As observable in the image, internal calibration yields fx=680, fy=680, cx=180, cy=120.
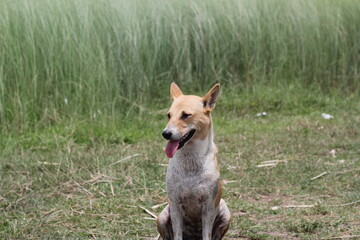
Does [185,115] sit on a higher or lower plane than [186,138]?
higher

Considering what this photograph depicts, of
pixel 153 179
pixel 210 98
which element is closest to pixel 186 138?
pixel 210 98

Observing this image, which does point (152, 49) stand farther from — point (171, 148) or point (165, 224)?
point (171, 148)

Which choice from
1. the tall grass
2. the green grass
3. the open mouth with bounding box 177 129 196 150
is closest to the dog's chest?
the open mouth with bounding box 177 129 196 150

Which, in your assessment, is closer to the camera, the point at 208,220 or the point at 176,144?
the point at 176,144

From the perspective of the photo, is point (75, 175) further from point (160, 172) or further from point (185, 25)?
point (185, 25)

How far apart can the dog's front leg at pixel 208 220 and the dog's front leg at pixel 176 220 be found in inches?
5.3

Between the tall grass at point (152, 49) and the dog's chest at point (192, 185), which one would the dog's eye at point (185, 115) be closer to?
the dog's chest at point (192, 185)

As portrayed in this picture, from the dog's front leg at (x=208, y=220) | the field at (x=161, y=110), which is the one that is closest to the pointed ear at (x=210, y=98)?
the dog's front leg at (x=208, y=220)

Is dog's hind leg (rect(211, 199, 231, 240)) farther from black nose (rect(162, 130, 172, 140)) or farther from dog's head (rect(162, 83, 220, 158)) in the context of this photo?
black nose (rect(162, 130, 172, 140))

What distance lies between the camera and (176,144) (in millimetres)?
3721

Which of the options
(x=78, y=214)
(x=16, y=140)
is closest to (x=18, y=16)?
(x=16, y=140)

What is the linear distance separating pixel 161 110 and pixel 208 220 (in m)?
4.86

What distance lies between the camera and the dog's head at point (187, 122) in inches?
145

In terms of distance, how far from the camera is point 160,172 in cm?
621
